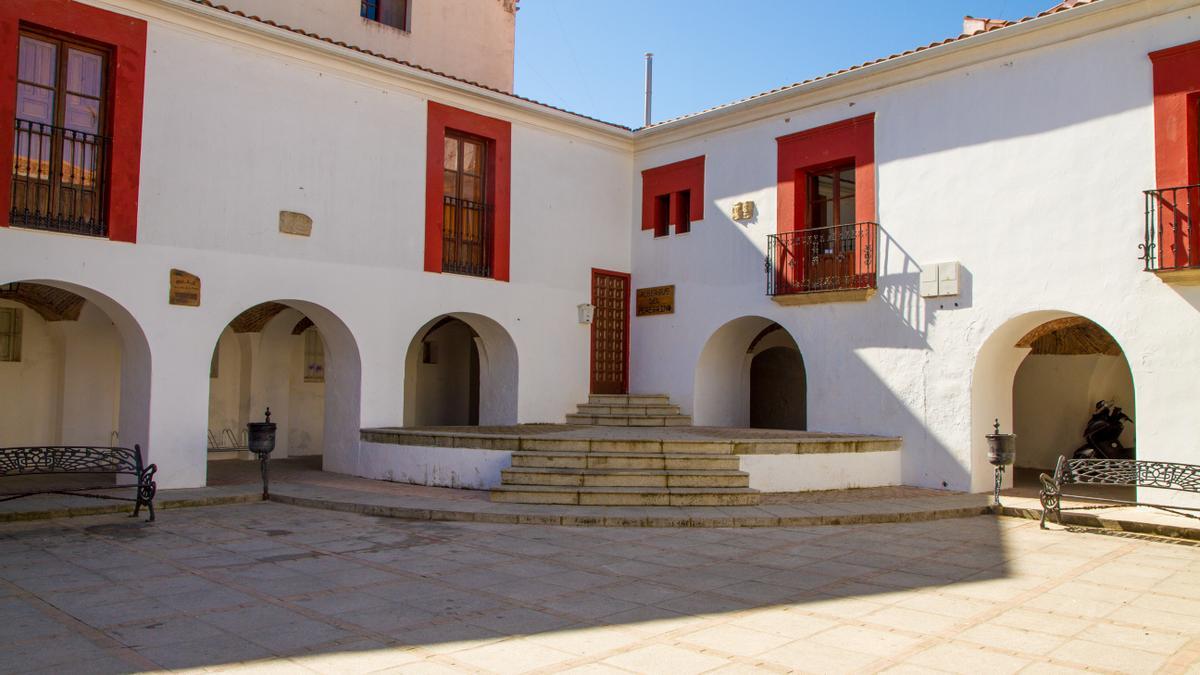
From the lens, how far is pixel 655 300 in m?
14.1

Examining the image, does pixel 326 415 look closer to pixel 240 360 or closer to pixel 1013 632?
pixel 240 360

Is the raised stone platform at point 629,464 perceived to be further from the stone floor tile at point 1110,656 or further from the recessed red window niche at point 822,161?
the stone floor tile at point 1110,656

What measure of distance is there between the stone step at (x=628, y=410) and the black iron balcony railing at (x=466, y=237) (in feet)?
8.34

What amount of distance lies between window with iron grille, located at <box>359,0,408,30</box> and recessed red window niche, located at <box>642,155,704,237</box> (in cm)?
517

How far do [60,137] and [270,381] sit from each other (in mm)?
5516

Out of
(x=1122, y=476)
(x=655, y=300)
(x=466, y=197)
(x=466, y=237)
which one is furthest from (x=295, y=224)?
(x=1122, y=476)

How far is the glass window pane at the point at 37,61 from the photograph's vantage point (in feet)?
30.3

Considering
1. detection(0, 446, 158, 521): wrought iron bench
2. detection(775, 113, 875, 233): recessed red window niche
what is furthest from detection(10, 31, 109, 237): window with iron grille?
detection(775, 113, 875, 233): recessed red window niche

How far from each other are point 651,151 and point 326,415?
6508 mm

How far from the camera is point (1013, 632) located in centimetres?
489

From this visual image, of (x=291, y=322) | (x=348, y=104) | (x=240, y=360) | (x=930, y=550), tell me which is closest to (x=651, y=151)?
(x=348, y=104)

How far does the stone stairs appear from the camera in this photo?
43.4 feet

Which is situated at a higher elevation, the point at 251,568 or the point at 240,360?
the point at 240,360

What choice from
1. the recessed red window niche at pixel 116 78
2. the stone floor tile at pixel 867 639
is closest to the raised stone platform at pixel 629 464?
the recessed red window niche at pixel 116 78
